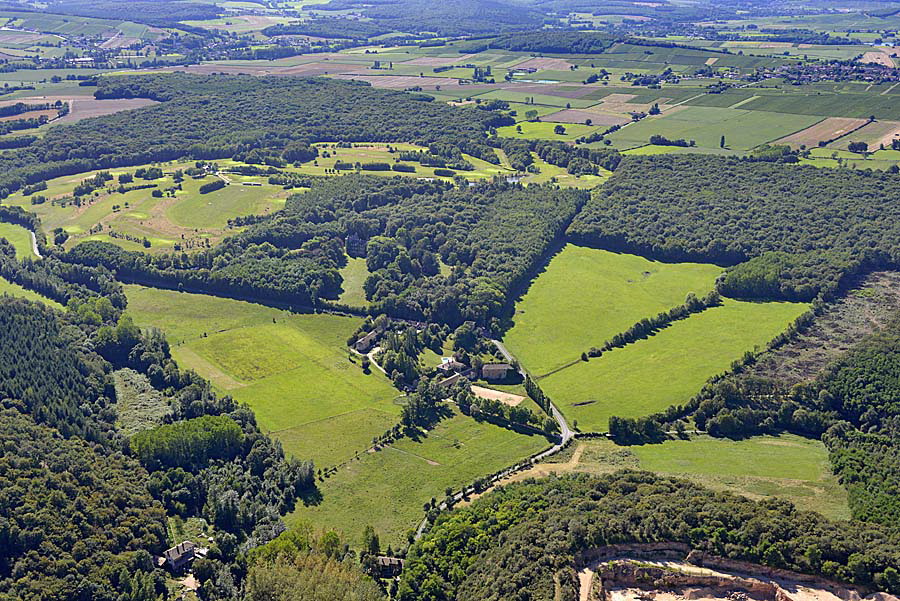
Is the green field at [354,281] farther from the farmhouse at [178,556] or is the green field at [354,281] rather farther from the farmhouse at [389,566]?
the farmhouse at [389,566]

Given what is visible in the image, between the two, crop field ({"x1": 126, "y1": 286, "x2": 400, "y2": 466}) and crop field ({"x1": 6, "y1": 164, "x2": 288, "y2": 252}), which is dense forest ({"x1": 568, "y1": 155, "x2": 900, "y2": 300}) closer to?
crop field ({"x1": 126, "y1": 286, "x2": 400, "y2": 466})

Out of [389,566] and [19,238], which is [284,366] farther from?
[19,238]

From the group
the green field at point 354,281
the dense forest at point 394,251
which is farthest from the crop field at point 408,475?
the green field at point 354,281

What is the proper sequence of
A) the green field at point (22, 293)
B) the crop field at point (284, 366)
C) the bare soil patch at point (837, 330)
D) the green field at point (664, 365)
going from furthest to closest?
the green field at point (22, 293), the bare soil patch at point (837, 330), the green field at point (664, 365), the crop field at point (284, 366)

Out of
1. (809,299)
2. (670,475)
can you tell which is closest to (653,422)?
(670,475)

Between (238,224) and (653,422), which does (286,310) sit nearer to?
(238,224)

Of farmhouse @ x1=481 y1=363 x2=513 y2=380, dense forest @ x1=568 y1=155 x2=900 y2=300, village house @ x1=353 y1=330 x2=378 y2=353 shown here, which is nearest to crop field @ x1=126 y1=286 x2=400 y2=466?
village house @ x1=353 y1=330 x2=378 y2=353

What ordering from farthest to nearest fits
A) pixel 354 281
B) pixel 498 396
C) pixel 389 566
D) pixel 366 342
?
1. pixel 354 281
2. pixel 366 342
3. pixel 498 396
4. pixel 389 566

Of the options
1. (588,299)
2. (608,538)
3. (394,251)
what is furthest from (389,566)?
(394,251)
